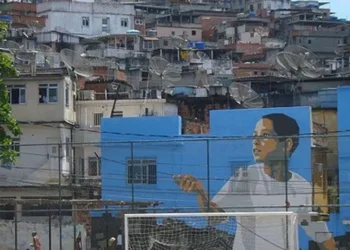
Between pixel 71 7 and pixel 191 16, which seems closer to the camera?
pixel 71 7

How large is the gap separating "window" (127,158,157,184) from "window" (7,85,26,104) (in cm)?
571

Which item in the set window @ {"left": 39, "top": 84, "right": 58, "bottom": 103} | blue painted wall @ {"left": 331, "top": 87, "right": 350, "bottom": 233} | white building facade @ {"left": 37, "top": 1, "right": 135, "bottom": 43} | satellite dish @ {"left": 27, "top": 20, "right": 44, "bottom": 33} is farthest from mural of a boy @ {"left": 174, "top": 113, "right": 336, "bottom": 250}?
satellite dish @ {"left": 27, "top": 20, "right": 44, "bottom": 33}

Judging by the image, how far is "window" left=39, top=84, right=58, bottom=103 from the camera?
3522 cm

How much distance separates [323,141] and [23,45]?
114ft

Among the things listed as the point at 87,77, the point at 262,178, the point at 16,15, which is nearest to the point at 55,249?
the point at 262,178

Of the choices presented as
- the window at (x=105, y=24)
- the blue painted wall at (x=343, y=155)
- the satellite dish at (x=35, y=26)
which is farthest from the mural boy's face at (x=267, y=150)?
the window at (x=105, y=24)

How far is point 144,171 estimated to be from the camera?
104ft

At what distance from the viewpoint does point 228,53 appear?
74750 millimetres

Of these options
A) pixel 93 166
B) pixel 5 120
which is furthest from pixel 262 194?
pixel 5 120

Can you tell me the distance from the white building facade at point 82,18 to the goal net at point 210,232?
4896cm

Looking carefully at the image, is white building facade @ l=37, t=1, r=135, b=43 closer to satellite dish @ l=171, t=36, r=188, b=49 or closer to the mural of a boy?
satellite dish @ l=171, t=36, r=188, b=49

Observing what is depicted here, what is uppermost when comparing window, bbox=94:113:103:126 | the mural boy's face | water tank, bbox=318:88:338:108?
water tank, bbox=318:88:338:108

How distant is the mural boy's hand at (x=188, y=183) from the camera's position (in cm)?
3062

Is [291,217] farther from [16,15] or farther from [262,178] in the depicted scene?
[16,15]
